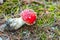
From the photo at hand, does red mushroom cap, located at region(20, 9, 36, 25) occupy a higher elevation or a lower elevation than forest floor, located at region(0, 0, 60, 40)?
higher

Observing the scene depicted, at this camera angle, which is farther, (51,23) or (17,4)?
(17,4)

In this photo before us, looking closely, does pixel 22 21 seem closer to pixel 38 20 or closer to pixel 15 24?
pixel 15 24

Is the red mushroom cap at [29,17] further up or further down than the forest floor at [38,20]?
further up

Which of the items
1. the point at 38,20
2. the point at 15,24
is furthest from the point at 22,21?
the point at 38,20

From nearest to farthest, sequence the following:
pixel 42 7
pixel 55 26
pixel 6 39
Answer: pixel 6 39 < pixel 55 26 < pixel 42 7

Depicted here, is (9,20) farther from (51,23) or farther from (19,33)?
(51,23)

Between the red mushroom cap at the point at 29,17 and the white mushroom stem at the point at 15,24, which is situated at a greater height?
the red mushroom cap at the point at 29,17

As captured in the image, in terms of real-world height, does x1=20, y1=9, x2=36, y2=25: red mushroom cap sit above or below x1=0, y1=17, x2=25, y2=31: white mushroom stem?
above

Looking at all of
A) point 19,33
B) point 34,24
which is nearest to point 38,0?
point 34,24
